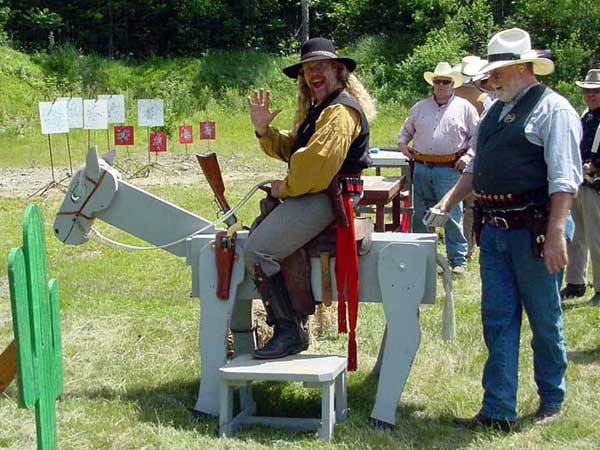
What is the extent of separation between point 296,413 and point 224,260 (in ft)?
3.16

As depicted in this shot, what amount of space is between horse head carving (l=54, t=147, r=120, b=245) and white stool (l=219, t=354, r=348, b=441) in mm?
1245

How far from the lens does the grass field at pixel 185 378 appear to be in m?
4.65

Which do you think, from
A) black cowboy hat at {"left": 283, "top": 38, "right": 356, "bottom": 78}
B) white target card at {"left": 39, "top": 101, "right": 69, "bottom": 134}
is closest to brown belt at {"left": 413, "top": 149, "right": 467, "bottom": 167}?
black cowboy hat at {"left": 283, "top": 38, "right": 356, "bottom": 78}

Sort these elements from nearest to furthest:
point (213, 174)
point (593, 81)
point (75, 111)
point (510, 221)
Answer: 1. point (510, 221)
2. point (213, 174)
3. point (593, 81)
4. point (75, 111)

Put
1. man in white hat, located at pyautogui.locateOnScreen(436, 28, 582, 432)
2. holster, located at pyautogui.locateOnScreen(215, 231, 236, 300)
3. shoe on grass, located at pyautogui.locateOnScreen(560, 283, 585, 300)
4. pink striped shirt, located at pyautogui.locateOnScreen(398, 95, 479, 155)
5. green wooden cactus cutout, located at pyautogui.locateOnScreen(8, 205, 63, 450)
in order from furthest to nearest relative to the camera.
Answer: pink striped shirt, located at pyautogui.locateOnScreen(398, 95, 479, 155) < shoe on grass, located at pyautogui.locateOnScreen(560, 283, 585, 300) < holster, located at pyautogui.locateOnScreen(215, 231, 236, 300) < man in white hat, located at pyautogui.locateOnScreen(436, 28, 582, 432) < green wooden cactus cutout, located at pyautogui.locateOnScreen(8, 205, 63, 450)

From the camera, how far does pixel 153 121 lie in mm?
16922

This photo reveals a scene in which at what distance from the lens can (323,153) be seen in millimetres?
4551

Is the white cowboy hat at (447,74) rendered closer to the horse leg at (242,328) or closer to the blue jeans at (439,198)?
the blue jeans at (439,198)

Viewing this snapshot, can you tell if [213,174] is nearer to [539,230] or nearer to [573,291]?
[539,230]

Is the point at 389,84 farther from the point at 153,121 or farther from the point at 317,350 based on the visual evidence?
the point at 317,350

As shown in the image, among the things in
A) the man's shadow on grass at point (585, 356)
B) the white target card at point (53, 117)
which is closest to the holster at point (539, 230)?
the man's shadow on grass at point (585, 356)

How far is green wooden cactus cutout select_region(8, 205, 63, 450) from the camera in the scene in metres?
2.83

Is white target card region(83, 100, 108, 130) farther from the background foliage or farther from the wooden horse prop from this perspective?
the wooden horse prop

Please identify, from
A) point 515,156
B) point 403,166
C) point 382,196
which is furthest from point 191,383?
point 403,166
